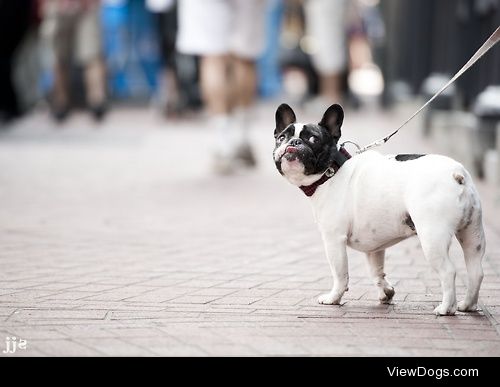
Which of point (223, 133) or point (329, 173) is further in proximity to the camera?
point (223, 133)

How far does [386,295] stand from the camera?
488 centimetres

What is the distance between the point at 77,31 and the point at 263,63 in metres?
6.33

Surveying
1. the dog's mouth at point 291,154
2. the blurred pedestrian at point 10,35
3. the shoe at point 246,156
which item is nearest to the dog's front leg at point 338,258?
the dog's mouth at point 291,154

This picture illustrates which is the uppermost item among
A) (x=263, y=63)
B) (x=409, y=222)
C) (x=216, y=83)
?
(x=409, y=222)

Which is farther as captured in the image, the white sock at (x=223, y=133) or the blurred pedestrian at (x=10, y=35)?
the blurred pedestrian at (x=10, y=35)

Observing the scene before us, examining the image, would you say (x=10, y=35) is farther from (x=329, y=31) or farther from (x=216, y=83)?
(x=216, y=83)

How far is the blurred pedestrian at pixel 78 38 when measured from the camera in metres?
15.3

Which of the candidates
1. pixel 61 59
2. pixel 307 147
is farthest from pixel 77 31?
pixel 307 147

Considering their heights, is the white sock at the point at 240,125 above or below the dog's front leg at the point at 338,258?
below

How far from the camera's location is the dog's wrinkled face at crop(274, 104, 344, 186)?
4.51 m

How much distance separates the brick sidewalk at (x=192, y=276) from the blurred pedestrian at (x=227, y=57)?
1.02 feet

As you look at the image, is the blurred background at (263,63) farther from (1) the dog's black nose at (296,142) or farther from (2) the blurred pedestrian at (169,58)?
(1) the dog's black nose at (296,142)
